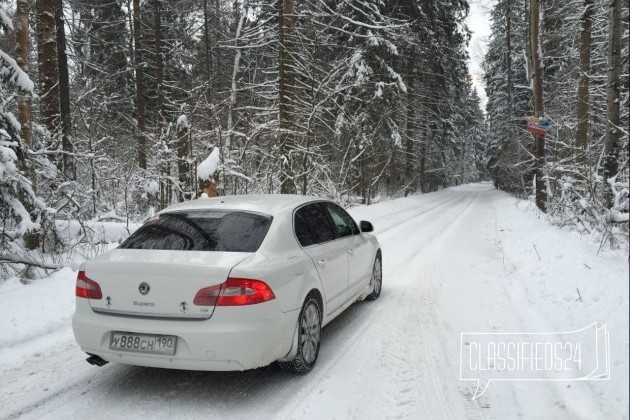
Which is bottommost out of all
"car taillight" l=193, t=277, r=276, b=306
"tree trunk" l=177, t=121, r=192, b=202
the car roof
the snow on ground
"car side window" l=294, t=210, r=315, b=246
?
the snow on ground

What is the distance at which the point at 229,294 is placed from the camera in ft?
11.7

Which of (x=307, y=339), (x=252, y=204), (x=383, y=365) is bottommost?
(x=383, y=365)

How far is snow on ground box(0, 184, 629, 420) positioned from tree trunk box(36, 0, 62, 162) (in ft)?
17.8

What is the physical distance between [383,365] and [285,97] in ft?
36.8

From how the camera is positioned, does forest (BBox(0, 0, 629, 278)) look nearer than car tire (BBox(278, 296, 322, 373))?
No

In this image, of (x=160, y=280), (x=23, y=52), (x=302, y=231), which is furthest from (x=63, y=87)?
(x=160, y=280)

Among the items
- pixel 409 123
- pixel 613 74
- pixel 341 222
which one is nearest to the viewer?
pixel 341 222

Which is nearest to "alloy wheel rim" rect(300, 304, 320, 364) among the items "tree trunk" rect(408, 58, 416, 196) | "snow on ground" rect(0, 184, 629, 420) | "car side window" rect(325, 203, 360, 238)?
"snow on ground" rect(0, 184, 629, 420)

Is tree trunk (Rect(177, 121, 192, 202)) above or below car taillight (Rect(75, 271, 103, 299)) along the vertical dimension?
above

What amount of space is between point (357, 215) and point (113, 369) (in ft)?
45.6

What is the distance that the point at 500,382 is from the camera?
400 cm

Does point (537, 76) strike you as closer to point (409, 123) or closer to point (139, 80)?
point (409, 123)

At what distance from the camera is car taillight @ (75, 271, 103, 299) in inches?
151

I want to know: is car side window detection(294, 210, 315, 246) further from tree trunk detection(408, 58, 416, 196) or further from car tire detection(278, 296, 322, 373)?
tree trunk detection(408, 58, 416, 196)
